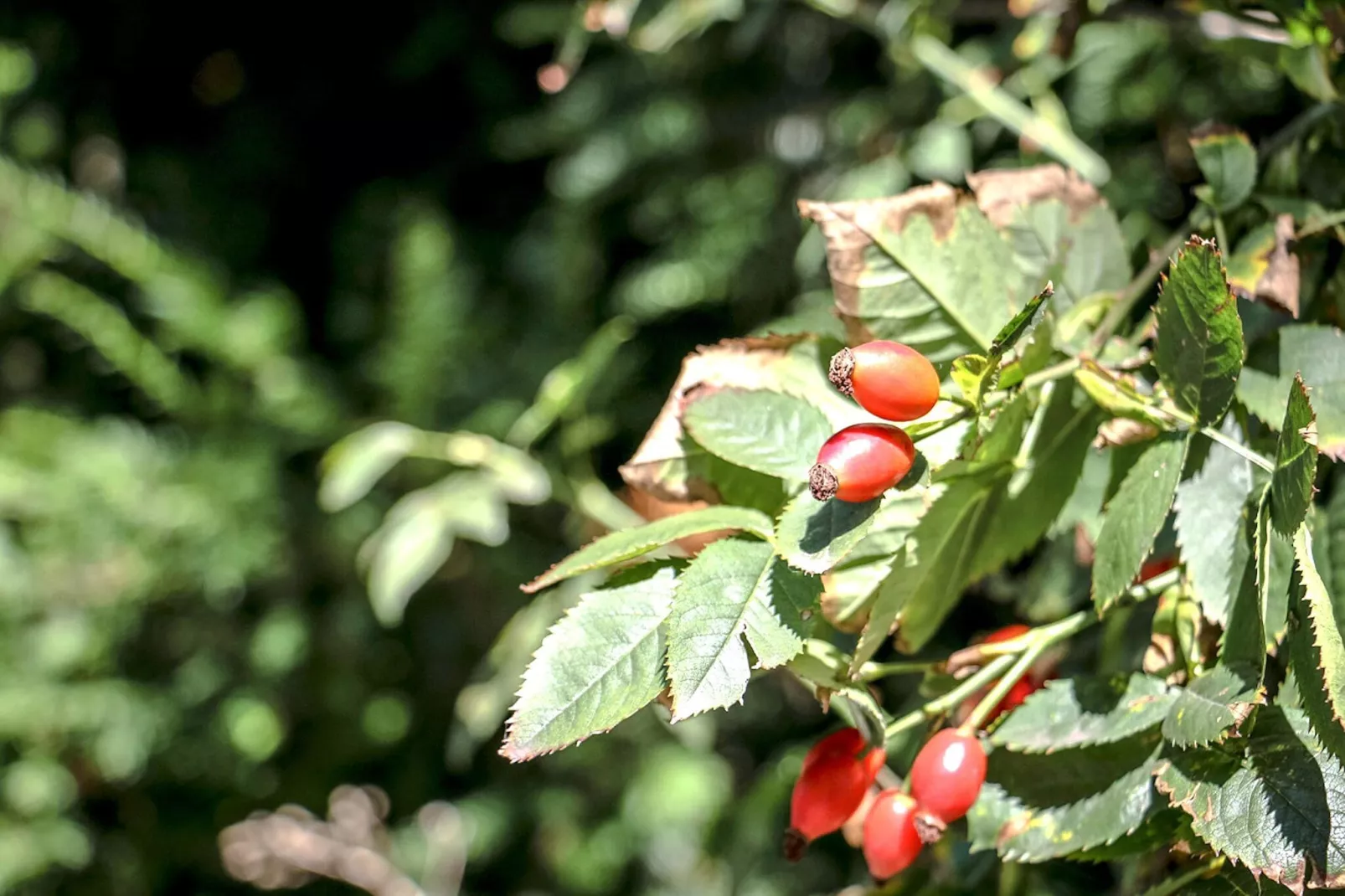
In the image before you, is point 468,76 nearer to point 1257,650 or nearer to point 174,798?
point 174,798

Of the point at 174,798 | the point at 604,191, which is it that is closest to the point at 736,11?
the point at 604,191

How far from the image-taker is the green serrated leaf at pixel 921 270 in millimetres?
470

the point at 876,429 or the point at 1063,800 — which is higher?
the point at 876,429

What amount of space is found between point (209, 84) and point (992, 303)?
1455mm

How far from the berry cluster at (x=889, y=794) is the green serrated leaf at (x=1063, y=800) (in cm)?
3

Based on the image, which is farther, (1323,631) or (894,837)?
(894,837)

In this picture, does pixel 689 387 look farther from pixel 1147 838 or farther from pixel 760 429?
pixel 1147 838

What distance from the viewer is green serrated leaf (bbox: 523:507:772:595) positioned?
1.37 feet

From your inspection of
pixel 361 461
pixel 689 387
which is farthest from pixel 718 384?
pixel 361 461

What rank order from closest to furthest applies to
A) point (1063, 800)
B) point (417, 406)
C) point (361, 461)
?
1. point (1063, 800)
2. point (361, 461)
3. point (417, 406)

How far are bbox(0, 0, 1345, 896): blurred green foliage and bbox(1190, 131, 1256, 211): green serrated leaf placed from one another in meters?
0.38

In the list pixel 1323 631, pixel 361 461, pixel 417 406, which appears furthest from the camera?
pixel 417 406

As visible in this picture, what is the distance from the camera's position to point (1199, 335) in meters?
0.42

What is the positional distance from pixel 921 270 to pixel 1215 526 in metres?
0.17
